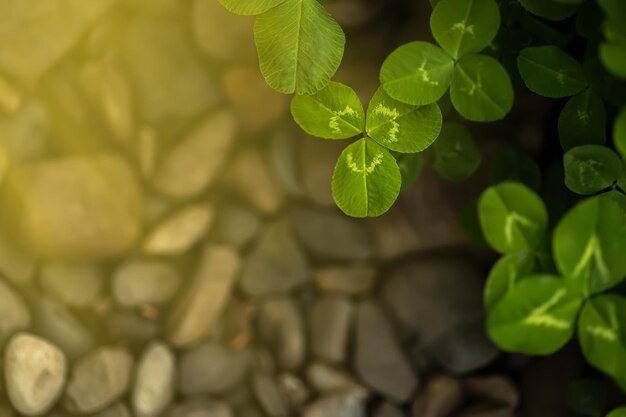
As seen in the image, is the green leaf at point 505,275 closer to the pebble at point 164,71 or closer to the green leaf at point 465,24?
the green leaf at point 465,24

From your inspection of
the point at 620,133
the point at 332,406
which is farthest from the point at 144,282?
the point at 620,133

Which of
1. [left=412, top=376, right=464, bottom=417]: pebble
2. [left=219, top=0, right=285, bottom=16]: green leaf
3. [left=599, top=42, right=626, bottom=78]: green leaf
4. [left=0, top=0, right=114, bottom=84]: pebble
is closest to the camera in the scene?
[left=599, top=42, right=626, bottom=78]: green leaf

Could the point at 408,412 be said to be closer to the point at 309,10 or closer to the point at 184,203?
the point at 184,203

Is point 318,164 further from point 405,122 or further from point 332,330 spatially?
point 405,122

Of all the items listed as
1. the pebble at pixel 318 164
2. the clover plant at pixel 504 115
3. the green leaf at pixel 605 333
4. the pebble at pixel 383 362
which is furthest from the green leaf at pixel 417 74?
the pebble at pixel 383 362

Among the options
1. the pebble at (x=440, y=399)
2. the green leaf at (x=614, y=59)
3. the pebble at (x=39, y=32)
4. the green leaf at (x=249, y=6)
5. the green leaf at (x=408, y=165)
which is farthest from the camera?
the pebble at (x=440, y=399)

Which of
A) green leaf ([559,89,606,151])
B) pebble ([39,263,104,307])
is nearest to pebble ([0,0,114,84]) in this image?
pebble ([39,263,104,307])

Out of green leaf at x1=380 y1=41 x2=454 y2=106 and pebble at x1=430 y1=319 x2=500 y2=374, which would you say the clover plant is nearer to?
green leaf at x1=380 y1=41 x2=454 y2=106
